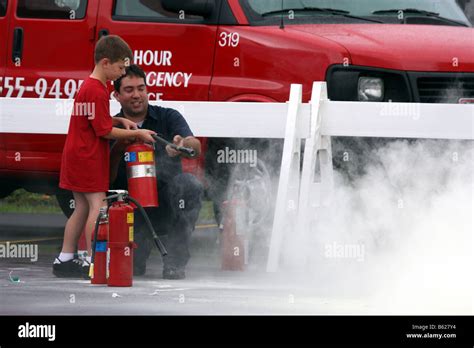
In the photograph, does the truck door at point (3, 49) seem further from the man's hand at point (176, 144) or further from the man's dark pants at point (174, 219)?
the man's hand at point (176, 144)

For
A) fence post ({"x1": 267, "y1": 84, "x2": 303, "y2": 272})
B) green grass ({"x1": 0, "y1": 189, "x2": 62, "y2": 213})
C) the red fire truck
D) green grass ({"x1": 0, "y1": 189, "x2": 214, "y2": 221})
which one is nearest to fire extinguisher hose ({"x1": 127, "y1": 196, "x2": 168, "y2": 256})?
fence post ({"x1": 267, "y1": 84, "x2": 303, "y2": 272})

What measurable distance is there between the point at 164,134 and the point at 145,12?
5.21ft

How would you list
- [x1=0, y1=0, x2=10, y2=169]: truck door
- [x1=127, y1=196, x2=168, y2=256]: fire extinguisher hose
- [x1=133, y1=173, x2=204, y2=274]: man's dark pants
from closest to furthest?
[x1=127, y1=196, x2=168, y2=256]: fire extinguisher hose
[x1=133, y1=173, x2=204, y2=274]: man's dark pants
[x1=0, y1=0, x2=10, y2=169]: truck door

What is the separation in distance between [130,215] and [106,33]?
259 centimetres

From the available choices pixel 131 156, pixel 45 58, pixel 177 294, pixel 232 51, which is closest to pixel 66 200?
pixel 45 58

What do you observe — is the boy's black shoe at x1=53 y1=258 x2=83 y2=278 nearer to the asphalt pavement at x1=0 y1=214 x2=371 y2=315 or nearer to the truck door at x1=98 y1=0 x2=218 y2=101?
the asphalt pavement at x1=0 y1=214 x2=371 y2=315

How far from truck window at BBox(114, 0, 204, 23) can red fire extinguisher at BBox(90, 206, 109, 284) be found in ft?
8.02

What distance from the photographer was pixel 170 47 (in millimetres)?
11062

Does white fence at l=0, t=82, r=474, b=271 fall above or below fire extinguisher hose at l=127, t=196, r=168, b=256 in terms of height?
above

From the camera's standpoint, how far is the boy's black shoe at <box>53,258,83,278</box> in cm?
A: 956

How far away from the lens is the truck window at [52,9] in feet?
37.3

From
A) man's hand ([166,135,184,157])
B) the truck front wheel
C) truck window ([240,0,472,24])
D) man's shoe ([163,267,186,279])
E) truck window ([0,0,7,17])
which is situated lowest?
man's shoe ([163,267,186,279])

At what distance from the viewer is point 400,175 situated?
10.2 meters

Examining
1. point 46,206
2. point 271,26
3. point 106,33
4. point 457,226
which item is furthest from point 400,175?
point 46,206
